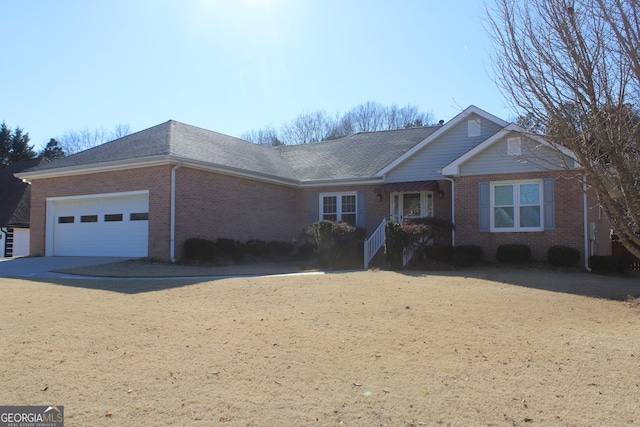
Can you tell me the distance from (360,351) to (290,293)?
13.7ft

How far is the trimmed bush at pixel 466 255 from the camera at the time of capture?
15.5 metres

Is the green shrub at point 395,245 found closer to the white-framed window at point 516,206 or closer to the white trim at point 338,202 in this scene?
the white-framed window at point 516,206

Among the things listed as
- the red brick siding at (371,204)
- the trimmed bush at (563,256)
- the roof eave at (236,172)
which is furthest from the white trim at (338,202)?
the trimmed bush at (563,256)

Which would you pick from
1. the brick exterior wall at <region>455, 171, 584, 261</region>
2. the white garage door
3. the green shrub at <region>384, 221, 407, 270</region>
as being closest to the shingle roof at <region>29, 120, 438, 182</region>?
the white garage door

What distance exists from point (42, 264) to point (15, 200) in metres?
16.4

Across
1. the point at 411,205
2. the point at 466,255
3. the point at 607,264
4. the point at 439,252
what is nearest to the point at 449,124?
the point at 411,205

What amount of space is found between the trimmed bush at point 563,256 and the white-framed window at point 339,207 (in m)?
7.59

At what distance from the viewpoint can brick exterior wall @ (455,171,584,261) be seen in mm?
15234

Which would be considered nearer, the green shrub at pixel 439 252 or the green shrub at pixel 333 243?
the green shrub at pixel 439 252

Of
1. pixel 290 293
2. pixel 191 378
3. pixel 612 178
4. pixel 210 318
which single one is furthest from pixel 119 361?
pixel 612 178

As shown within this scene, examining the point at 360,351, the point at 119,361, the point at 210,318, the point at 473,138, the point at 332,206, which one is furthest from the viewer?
the point at 332,206

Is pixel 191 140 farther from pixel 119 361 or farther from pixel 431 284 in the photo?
pixel 119 361

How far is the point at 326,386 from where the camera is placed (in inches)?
196

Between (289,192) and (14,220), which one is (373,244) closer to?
(289,192)
